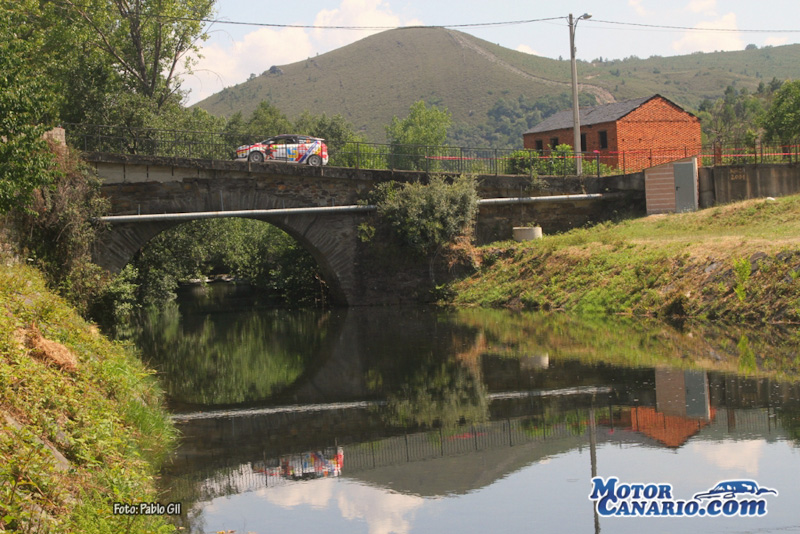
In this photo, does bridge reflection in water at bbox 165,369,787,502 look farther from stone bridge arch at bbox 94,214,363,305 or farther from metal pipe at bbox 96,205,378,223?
stone bridge arch at bbox 94,214,363,305

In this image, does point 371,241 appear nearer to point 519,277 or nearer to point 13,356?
point 519,277

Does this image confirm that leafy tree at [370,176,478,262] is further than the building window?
No

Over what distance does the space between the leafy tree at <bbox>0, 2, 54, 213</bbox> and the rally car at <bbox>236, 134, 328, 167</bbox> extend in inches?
489

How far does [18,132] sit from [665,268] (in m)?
15.8

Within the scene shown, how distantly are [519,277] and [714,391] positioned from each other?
15748mm

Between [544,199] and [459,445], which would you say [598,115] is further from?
[459,445]

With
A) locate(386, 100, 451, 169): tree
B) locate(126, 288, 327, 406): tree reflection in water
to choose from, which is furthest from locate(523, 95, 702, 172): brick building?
locate(386, 100, 451, 169): tree

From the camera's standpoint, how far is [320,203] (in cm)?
2842

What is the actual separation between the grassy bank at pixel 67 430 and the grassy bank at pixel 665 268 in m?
13.4

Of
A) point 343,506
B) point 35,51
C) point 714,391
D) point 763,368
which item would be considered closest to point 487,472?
point 343,506

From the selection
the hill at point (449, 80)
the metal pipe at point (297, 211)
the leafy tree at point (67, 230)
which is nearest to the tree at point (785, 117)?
the metal pipe at point (297, 211)

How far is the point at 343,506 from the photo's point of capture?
8352 mm

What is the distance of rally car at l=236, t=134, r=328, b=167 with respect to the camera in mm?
30922

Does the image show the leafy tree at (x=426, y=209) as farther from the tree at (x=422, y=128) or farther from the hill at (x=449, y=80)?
the hill at (x=449, y=80)
